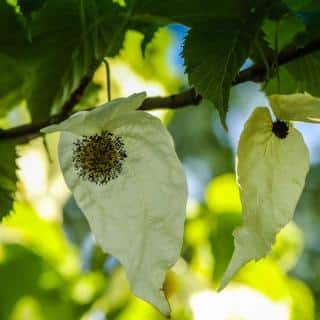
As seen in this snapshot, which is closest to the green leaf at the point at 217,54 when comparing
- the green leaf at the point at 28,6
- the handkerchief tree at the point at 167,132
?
the handkerchief tree at the point at 167,132

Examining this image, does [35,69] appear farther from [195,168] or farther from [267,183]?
[195,168]

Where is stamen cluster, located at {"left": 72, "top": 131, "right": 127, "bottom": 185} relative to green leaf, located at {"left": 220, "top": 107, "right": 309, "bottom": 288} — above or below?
above

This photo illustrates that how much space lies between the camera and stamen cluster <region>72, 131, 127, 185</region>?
635mm

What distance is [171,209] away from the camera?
0.60m

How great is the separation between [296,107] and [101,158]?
14 cm

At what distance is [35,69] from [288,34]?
0.22 metres

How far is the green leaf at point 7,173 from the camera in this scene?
0.73 meters

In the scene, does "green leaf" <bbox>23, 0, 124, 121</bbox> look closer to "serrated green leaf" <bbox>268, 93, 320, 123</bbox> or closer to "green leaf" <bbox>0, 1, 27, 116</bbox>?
"green leaf" <bbox>0, 1, 27, 116</bbox>

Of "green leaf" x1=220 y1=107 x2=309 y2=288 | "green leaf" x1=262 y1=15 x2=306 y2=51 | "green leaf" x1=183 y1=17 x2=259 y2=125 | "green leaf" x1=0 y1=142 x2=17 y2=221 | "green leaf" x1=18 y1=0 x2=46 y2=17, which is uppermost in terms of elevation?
"green leaf" x1=18 y1=0 x2=46 y2=17

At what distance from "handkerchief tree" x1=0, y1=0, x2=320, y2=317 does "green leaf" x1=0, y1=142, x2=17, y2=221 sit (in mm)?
16

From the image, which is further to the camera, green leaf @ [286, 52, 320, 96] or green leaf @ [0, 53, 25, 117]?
green leaf @ [0, 53, 25, 117]

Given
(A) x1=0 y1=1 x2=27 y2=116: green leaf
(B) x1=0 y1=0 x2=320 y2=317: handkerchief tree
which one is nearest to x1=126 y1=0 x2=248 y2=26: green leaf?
(B) x1=0 y1=0 x2=320 y2=317: handkerchief tree

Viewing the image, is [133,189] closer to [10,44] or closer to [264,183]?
[264,183]

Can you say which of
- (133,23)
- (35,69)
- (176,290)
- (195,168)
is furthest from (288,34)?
(195,168)
